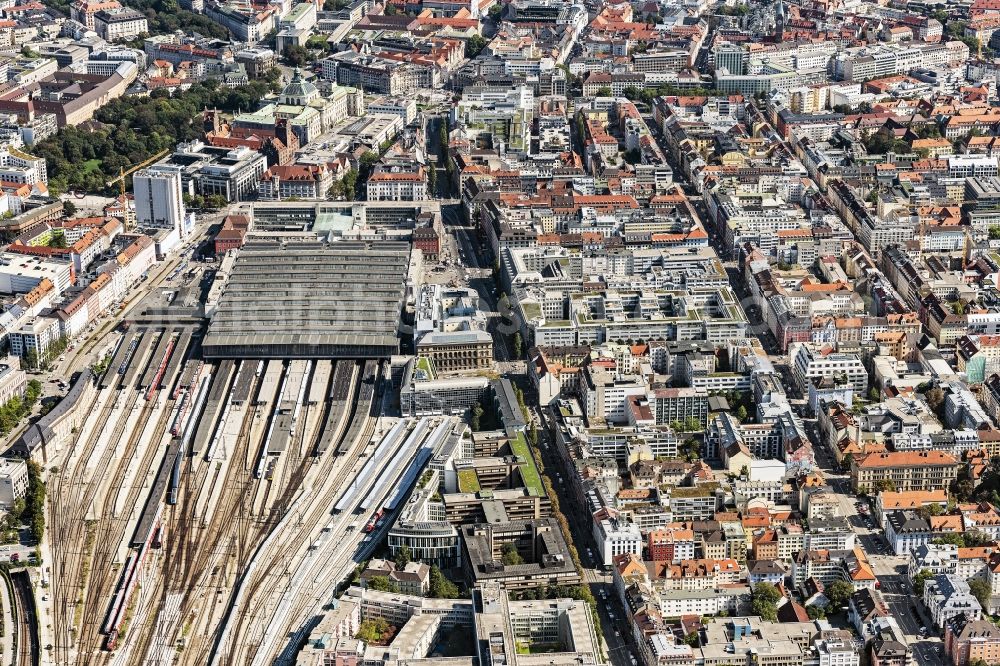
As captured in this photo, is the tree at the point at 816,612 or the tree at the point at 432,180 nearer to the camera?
the tree at the point at 816,612

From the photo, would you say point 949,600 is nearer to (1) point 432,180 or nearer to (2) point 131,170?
(1) point 432,180

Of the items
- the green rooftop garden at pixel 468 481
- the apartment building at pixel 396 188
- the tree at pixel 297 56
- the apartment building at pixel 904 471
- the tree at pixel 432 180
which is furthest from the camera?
the tree at pixel 297 56

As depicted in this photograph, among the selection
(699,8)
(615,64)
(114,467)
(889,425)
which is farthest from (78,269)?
(699,8)

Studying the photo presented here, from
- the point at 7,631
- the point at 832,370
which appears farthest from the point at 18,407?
the point at 832,370

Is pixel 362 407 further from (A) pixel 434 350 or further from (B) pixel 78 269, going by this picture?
(B) pixel 78 269

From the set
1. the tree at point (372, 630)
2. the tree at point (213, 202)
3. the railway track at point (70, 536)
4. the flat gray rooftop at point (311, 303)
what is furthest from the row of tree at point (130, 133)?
the tree at point (372, 630)

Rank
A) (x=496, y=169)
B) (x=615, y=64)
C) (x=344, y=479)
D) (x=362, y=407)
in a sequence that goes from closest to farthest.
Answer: (x=344, y=479) → (x=362, y=407) → (x=496, y=169) → (x=615, y=64)

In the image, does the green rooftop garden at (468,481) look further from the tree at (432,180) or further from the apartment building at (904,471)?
the tree at (432,180)
